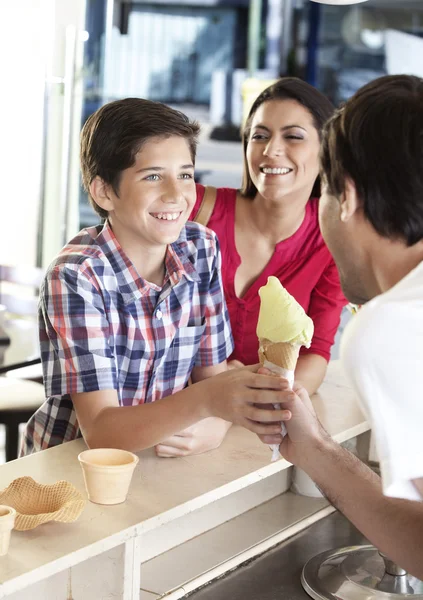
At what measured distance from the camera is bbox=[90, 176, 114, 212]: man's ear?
2089mm

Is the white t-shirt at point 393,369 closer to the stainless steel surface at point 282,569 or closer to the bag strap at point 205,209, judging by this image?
the stainless steel surface at point 282,569

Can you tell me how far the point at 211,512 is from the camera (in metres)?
2.17

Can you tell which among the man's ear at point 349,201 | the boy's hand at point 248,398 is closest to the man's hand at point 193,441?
the boy's hand at point 248,398

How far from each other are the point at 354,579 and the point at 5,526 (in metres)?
0.95

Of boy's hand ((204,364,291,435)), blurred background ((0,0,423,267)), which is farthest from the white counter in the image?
blurred background ((0,0,423,267))

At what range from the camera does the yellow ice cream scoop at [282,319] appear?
169 centimetres

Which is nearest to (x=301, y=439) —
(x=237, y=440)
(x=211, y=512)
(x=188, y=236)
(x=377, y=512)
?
(x=377, y=512)

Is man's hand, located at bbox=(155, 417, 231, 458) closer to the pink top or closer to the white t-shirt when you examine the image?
the pink top

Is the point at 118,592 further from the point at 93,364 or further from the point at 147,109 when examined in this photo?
the point at 147,109

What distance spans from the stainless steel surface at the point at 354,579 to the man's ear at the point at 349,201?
3.21ft

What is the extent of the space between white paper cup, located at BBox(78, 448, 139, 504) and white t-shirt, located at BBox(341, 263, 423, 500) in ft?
1.90

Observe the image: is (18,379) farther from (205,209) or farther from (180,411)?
(180,411)

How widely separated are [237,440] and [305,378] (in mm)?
410

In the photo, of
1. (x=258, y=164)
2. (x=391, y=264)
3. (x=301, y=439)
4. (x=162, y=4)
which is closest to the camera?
(x=391, y=264)
